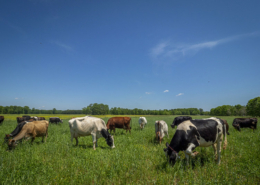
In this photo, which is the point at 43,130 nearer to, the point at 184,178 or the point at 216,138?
the point at 184,178

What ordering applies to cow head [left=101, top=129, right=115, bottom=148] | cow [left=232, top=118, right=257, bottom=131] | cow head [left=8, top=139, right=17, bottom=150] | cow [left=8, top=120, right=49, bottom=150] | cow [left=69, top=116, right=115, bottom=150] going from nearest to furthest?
cow head [left=8, top=139, right=17, bottom=150], cow [left=8, top=120, right=49, bottom=150], cow head [left=101, top=129, right=115, bottom=148], cow [left=69, top=116, right=115, bottom=150], cow [left=232, top=118, right=257, bottom=131]

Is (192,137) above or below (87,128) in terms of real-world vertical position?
above

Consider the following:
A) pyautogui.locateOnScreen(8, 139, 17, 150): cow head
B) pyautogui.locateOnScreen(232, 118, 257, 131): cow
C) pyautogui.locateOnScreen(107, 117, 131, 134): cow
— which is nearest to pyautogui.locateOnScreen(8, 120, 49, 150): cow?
→ pyautogui.locateOnScreen(8, 139, 17, 150): cow head

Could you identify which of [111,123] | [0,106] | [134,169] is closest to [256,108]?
[111,123]

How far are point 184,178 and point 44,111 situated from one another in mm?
165195

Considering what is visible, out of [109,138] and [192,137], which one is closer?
[192,137]

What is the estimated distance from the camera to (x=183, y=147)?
497cm

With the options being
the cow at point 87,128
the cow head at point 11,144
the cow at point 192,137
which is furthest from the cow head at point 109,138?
the cow head at point 11,144

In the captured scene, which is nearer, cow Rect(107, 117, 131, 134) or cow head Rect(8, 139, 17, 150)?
cow head Rect(8, 139, 17, 150)

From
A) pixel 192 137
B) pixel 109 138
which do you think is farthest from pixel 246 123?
pixel 109 138

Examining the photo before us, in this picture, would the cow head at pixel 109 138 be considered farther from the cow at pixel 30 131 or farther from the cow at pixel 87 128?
the cow at pixel 30 131

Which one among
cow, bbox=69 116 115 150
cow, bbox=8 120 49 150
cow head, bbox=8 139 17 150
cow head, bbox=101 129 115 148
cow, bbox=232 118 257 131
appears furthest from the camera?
cow, bbox=232 118 257 131

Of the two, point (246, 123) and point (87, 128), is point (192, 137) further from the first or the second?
point (246, 123)

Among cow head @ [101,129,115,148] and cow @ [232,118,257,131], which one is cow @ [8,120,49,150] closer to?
cow head @ [101,129,115,148]
